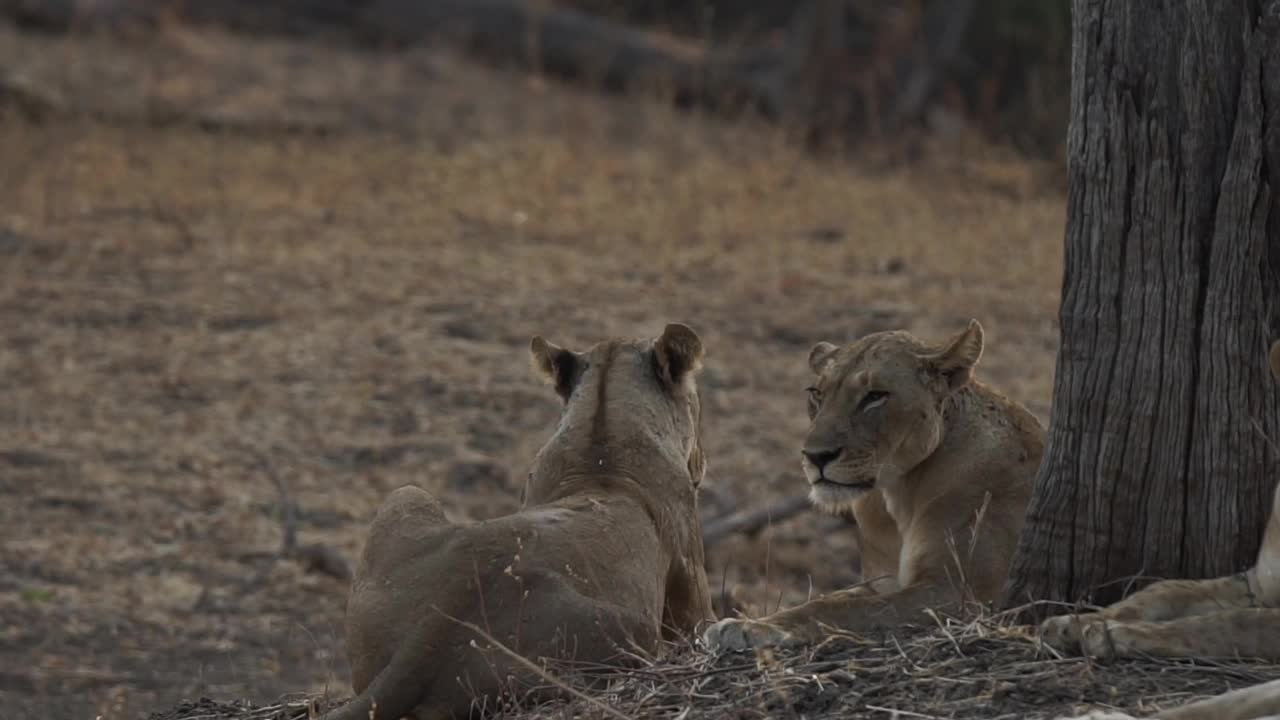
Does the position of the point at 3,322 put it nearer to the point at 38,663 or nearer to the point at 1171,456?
the point at 38,663

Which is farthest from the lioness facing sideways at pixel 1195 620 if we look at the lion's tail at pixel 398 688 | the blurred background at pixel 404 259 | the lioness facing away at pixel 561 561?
the lion's tail at pixel 398 688

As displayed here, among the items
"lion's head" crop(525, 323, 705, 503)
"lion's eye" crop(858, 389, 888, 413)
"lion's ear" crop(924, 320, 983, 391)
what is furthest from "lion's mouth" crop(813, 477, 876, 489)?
"lion's head" crop(525, 323, 705, 503)

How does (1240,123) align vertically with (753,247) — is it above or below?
above

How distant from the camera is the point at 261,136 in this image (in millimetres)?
15148

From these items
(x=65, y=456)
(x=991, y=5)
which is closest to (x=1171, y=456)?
(x=65, y=456)

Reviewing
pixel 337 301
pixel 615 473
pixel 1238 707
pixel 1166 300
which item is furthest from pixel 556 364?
pixel 337 301

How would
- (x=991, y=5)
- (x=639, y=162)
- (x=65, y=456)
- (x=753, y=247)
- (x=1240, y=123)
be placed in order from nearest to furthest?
(x=1240, y=123) < (x=65, y=456) < (x=753, y=247) < (x=639, y=162) < (x=991, y=5)

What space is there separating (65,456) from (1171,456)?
6.05 m

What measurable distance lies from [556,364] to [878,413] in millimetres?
1023

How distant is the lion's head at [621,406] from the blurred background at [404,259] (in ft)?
1.43

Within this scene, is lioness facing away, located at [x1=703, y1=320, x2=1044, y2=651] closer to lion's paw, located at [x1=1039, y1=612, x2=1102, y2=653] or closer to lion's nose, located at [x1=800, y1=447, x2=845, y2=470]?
lion's nose, located at [x1=800, y1=447, x2=845, y2=470]

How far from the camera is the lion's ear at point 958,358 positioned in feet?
17.3

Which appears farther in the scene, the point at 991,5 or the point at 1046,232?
the point at 991,5

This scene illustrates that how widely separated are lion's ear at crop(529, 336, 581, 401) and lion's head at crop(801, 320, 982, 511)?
0.80m
